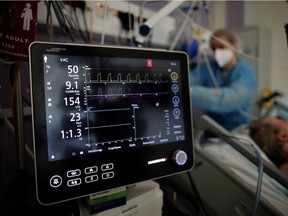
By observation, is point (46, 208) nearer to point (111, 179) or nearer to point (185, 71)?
point (111, 179)

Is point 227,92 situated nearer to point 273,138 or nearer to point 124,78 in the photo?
point 273,138

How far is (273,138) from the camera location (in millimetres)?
1220

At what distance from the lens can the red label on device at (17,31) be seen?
55 cm

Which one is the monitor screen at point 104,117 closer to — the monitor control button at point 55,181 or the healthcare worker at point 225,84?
the monitor control button at point 55,181

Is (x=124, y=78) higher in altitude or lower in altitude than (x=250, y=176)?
higher

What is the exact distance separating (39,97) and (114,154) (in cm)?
22

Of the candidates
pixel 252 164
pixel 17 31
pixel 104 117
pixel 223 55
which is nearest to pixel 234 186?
pixel 252 164

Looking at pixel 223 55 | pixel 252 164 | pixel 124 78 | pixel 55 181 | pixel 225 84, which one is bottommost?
pixel 252 164

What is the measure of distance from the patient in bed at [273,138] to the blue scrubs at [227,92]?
7.5 inches

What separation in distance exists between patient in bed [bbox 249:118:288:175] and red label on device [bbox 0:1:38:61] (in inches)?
51.7

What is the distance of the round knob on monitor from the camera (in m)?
0.58

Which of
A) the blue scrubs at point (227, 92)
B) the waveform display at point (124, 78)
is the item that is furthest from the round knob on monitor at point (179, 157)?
the blue scrubs at point (227, 92)

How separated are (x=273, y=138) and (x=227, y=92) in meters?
0.39

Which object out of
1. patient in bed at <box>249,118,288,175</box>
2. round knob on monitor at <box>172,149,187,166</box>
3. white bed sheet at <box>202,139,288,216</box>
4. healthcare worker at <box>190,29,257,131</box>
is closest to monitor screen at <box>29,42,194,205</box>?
round knob on monitor at <box>172,149,187,166</box>
